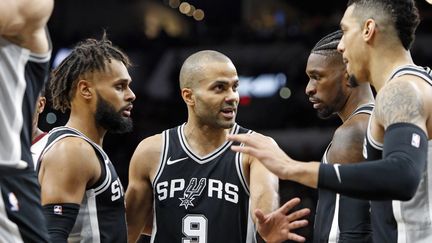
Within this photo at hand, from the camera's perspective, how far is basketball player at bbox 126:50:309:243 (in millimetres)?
5059

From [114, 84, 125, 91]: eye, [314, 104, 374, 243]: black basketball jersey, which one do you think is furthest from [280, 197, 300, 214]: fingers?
[114, 84, 125, 91]: eye

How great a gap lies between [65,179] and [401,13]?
2.09m

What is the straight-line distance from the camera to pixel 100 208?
4832 millimetres

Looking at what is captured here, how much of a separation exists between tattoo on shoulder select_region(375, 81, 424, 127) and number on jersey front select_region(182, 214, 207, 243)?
179 centimetres

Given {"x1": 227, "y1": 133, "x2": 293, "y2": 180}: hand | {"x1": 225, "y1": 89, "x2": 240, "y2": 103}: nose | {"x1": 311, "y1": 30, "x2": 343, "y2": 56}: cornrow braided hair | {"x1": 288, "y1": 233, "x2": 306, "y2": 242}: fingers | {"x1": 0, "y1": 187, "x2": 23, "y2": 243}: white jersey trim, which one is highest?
→ {"x1": 311, "y1": 30, "x2": 343, "y2": 56}: cornrow braided hair

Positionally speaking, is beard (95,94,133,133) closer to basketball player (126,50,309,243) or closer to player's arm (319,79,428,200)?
basketball player (126,50,309,243)

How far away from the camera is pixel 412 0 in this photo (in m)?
4.03

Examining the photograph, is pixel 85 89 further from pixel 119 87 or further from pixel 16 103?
pixel 16 103

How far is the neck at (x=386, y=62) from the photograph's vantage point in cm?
387

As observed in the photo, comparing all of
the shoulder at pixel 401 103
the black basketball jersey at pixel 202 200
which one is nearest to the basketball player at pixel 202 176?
the black basketball jersey at pixel 202 200

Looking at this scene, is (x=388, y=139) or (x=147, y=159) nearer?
(x=388, y=139)

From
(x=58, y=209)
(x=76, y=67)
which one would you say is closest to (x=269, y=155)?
(x=58, y=209)

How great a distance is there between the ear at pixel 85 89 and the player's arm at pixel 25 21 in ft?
5.77

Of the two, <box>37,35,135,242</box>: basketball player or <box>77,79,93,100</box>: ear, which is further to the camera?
<box>77,79,93,100</box>: ear
